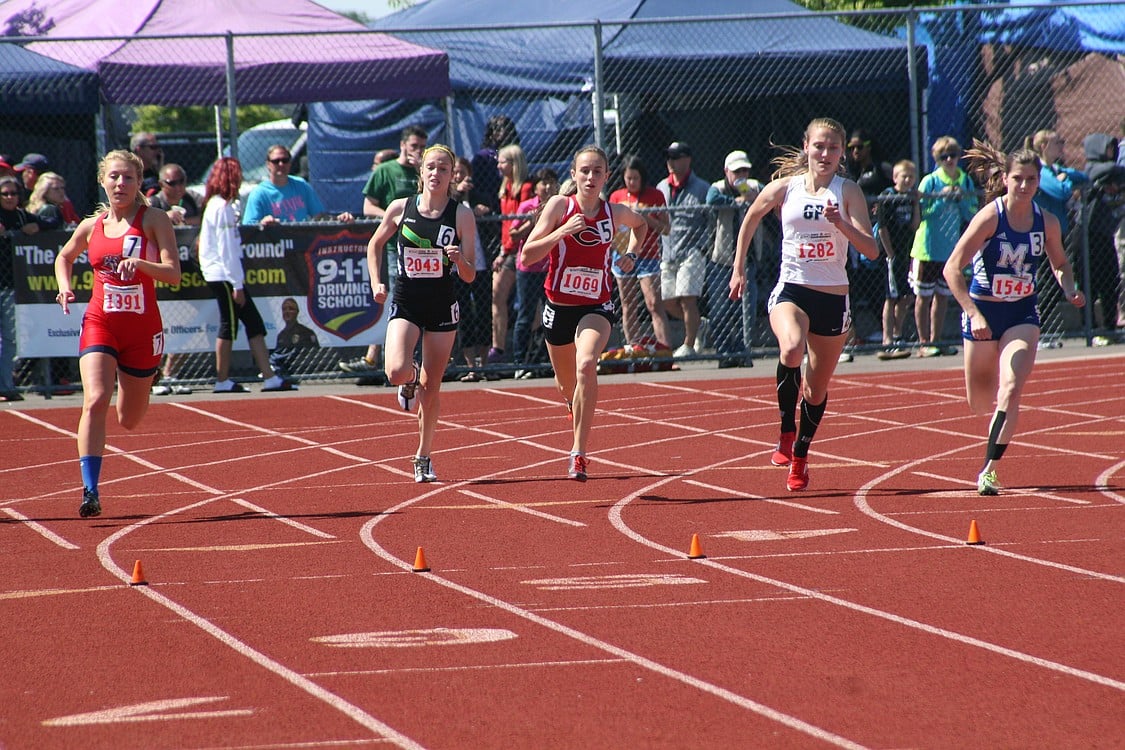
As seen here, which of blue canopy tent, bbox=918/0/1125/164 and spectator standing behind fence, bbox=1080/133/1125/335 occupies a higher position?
blue canopy tent, bbox=918/0/1125/164

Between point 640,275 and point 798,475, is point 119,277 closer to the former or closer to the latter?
point 798,475

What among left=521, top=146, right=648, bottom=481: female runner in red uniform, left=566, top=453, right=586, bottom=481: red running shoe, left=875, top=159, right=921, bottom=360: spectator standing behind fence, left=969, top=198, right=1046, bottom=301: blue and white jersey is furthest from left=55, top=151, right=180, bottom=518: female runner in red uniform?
left=875, top=159, right=921, bottom=360: spectator standing behind fence

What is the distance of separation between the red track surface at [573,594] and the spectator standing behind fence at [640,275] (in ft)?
11.3

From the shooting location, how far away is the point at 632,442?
11281mm

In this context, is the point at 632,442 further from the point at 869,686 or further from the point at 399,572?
the point at 869,686

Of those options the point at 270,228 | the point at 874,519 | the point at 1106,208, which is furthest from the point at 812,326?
the point at 1106,208

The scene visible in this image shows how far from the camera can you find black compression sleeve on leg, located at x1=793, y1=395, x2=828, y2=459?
9141mm

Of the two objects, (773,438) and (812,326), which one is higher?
(812,326)

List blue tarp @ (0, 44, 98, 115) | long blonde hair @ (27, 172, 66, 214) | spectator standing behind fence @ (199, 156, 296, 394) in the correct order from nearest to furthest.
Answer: spectator standing behind fence @ (199, 156, 296, 394) < long blonde hair @ (27, 172, 66, 214) < blue tarp @ (0, 44, 98, 115)

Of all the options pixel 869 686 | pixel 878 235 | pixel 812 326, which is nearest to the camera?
pixel 869 686

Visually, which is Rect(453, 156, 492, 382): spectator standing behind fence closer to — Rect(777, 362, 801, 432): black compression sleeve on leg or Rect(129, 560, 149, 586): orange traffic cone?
Rect(777, 362, 801, 432): black compression sleeve on leg

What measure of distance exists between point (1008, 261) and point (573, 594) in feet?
12.2

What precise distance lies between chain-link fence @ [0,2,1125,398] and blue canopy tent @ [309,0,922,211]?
0.08 ft

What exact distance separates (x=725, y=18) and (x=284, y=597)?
10.3 metres
